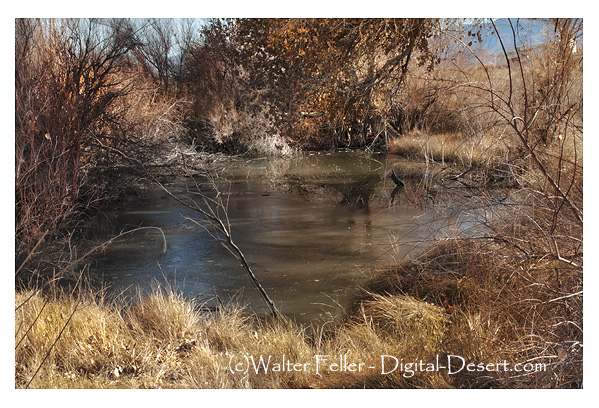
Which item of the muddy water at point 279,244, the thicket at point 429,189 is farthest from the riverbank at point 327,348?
the muddy water at point 279,244

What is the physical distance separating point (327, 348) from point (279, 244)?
138 inches

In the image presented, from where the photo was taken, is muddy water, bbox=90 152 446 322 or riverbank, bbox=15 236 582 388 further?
muddy water, bbox=90 152 446 322

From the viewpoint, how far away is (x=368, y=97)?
695cm

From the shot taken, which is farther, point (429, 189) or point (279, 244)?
point (279, 244)

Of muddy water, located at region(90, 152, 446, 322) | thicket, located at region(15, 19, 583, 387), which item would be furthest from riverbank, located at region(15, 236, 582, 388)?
muddy water, located at region(90, 152, 446, 322)

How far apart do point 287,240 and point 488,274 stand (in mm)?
3926

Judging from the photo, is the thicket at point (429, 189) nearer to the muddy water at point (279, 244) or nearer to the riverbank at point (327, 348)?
the riverbank at point (327, 348)

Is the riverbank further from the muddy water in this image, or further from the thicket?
the muddy water

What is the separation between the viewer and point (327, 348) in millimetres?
3594

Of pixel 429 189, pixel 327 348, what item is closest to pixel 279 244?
pixel 429 189

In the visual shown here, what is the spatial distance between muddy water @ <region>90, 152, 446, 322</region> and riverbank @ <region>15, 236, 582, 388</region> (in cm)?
67

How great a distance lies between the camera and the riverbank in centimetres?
307

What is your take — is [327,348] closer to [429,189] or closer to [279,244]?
[279,244]

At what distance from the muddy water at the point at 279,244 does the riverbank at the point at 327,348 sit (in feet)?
2.19
